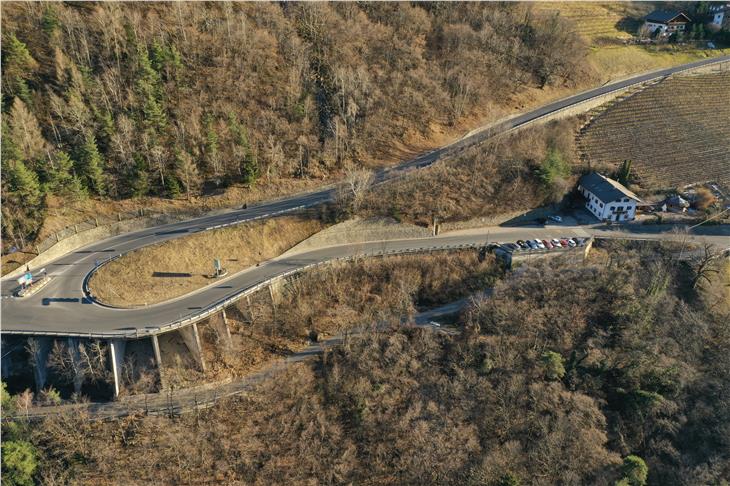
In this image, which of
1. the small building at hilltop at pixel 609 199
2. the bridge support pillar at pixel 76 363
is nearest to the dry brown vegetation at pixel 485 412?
the bridge support pillar at pixel 76 363

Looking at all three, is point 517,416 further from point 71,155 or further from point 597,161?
point 71,155

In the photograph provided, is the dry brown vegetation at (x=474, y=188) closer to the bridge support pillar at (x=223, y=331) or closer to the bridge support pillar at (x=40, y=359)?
the bridge support pillar at (x=223, y=331)

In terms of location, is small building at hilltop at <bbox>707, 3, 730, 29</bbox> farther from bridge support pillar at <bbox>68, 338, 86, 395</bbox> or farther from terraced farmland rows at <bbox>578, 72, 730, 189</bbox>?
bridge support pillar at <bbox>68, 338, 86, 395</bbox>

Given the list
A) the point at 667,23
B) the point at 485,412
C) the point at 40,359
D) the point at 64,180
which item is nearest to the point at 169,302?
the point at 40,359

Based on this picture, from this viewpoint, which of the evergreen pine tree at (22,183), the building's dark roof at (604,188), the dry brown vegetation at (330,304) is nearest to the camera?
the dry brown vegetation at (330,304)

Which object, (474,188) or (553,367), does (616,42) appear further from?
(553,367)

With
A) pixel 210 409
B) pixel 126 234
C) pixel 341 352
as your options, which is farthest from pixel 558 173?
pixel 126 234

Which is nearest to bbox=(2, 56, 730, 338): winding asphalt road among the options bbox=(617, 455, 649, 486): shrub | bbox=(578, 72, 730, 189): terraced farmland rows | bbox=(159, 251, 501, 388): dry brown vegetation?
bbox=(159, 251, 501, 388): dry brown vegetation
